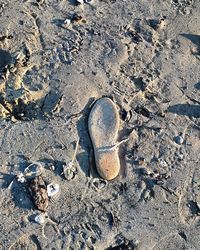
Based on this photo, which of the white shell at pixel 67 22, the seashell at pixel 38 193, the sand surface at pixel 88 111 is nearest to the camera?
the seashell at pixel 38 193

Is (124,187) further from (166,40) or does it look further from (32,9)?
(32,9)

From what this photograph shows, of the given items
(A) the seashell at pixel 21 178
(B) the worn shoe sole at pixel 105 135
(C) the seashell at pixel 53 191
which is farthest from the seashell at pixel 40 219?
(B) the worn shoe sole at pixel 105 135

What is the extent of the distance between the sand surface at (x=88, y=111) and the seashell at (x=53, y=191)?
72 mm

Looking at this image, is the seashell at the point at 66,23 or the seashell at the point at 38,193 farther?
the seashell at the point at 66,23

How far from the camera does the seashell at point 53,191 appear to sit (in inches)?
300

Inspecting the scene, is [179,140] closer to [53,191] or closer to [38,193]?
[53,191]

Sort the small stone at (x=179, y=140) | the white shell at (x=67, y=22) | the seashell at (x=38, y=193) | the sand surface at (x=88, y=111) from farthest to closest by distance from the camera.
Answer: the white shell at (x=67, y=22), the small stone at (x=179, y=140), the sand surface at (x=88, y=111), the seashell at (x=38, y=193)

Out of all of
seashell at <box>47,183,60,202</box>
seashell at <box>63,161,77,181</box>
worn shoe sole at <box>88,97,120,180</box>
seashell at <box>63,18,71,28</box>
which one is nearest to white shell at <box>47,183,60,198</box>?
seashell at <box>47,183,60,202</box>

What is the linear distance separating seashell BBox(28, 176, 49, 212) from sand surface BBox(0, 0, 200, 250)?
11 centimetres

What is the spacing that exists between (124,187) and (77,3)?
9.44ft

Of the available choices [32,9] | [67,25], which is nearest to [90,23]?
[67,25]

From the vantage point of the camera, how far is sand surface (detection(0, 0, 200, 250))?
766 cm

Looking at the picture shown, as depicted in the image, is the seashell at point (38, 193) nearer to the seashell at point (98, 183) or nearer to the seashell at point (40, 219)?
the seashell at point (40, 219)

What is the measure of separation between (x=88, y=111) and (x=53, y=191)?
4.12ft
